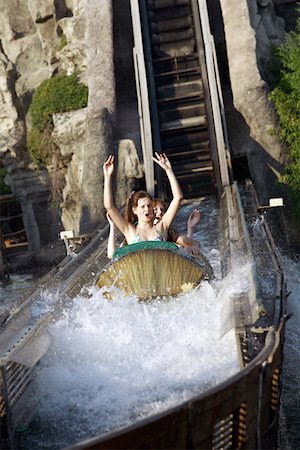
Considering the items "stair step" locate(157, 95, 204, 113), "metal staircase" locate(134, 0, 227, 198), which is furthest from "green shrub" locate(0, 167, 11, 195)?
"stair step" locate(157, 95, 204, 113)

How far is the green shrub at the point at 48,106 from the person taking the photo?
12734mm

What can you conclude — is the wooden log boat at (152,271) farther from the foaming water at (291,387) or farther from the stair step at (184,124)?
the stair step at (184,124)

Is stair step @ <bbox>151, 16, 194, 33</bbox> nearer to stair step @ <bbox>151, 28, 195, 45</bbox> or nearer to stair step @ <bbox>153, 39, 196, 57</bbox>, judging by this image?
stair step @ <bbox>151, 28, 195, 45</bbox>

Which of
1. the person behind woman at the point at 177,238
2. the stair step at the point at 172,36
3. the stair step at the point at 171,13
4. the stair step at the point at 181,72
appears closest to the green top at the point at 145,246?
the person behind woman at the point at 177,238

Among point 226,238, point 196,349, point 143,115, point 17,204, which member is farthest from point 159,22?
point 196,349

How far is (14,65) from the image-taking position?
14406 millimetres

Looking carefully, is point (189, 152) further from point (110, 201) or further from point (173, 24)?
point (110, 201)

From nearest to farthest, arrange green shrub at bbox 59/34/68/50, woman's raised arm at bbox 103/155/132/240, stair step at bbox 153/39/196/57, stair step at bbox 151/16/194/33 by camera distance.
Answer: woman's raised arm at bbox 103/155/132/240 < stair step at bbox 153/39/196/57 < stair step at bbox 151/16/194/33 < green shrub at bbox 59/34/68/50

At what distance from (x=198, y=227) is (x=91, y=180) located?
90.4 inches

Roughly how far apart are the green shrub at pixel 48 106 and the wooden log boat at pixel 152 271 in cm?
756

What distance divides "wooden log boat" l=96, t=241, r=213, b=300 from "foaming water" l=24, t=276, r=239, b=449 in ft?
0.48

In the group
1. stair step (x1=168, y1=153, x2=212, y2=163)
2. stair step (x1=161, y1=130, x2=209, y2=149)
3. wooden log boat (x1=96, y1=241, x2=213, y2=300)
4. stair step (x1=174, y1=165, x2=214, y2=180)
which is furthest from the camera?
stair step (x1=161, y1=130, x2=209, y2=149)

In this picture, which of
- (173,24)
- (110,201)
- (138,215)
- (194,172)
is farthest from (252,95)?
(110,201)

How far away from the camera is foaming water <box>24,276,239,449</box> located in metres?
3.80
